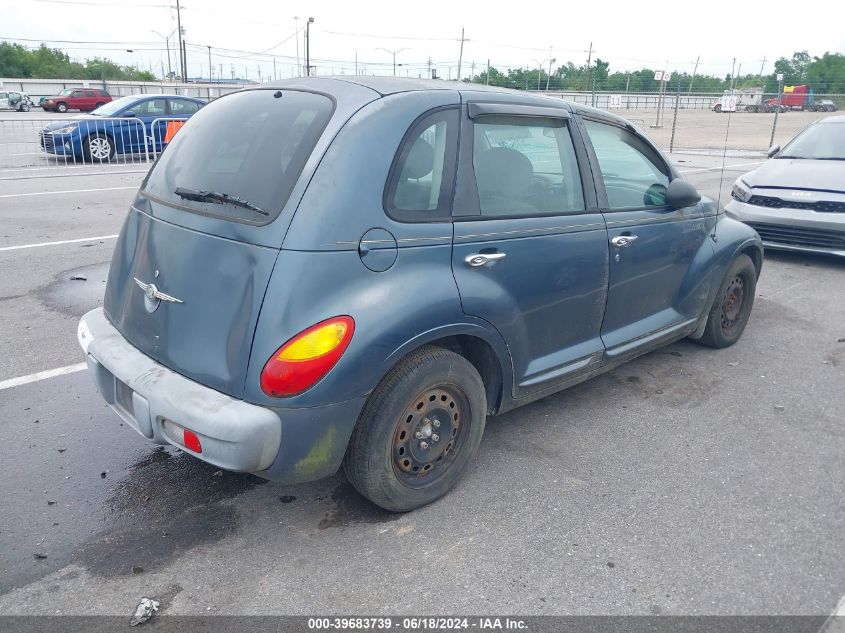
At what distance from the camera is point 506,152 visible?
135 inches

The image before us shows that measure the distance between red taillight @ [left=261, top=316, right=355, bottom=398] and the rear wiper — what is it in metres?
0.55

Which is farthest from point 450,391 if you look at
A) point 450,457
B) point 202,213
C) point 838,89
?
point 838,89

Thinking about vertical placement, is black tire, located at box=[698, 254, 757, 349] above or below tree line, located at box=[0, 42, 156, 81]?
below

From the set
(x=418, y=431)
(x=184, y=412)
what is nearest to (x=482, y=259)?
(x=418, y=431)

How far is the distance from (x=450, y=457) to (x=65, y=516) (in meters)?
1.72

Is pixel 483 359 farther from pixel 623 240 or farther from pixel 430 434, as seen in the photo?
pixel 623 240

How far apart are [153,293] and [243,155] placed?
0.72m

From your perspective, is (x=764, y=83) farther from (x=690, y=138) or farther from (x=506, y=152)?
(x=506, y=152)

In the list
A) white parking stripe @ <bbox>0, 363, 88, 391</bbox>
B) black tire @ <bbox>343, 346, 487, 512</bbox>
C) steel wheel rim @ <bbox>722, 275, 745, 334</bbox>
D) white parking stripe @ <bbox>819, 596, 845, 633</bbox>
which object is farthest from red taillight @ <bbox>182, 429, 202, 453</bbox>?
steel wheel rim @ <bbox>722, 275, 745, 334</bbox>

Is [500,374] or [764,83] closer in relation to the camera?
[500,374]

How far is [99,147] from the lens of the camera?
1555cm

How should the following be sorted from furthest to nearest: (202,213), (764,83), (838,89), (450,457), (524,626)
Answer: (764,83), (838,89), (450,457), (202,213), (524,626)

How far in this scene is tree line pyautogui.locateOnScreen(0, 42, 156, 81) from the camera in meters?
69.9

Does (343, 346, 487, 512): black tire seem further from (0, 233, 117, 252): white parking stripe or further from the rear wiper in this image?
(0, 233, 117, 252): white parking stripe
